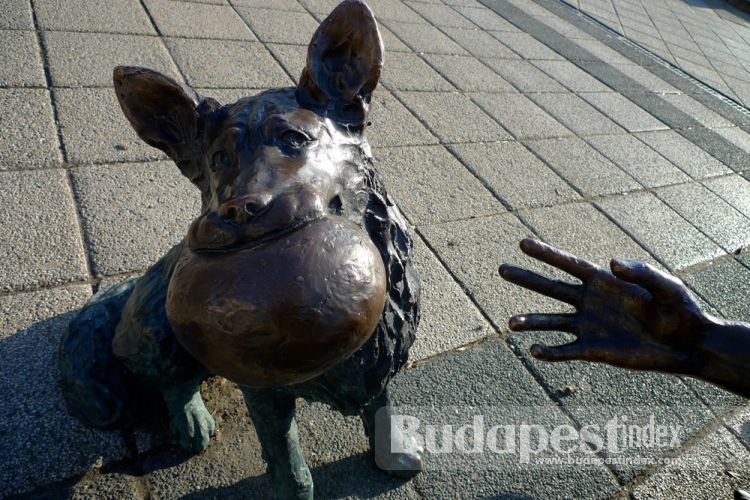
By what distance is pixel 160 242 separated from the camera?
2912 mm

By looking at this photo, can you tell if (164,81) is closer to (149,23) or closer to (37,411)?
(37,411)

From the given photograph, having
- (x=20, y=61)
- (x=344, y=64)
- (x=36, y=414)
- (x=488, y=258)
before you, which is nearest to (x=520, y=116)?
(x=488, y=258)

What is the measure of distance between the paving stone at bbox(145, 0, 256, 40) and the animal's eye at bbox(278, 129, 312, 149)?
3921 millimetres

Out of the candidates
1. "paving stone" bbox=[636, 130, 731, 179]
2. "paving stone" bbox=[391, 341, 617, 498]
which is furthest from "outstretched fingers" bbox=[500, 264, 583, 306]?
"paving stone" bbox=[636, 130, 731, 179]

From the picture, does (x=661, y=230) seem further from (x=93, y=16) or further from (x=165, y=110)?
(x=93, y=16)

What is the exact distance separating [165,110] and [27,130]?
224cm

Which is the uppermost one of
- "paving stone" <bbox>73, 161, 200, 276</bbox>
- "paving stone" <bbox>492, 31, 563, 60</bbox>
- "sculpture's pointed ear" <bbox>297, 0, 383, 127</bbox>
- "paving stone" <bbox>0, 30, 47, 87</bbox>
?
"sculpture's pointed ear" <bbox>297, 0, 383, 127</bbox>

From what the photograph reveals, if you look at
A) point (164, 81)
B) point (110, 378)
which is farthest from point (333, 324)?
point (110, 378)

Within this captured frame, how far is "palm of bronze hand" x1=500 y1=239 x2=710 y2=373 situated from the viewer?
5.28 ft

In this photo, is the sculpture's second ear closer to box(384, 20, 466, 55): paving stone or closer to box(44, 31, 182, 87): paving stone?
box(44, 31, 182, 87): paving stone

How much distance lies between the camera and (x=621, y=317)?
67.3 inches

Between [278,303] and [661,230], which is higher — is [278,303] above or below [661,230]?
above

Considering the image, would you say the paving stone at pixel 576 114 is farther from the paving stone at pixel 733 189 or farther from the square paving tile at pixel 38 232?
the square paving tile at pixel 38 232

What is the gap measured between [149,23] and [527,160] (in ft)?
11.3
